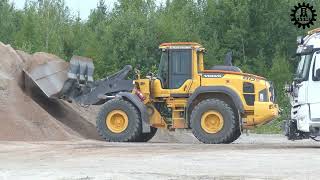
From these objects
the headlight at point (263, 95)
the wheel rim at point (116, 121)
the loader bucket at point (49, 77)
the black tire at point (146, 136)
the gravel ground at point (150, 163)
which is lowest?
the black tire at point (146, 136)

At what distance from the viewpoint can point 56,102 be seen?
2386 cm

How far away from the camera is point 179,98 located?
20.9m

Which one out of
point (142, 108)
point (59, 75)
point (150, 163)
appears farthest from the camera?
point (59, 75)

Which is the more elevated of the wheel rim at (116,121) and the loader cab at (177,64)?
the loader cab at (177,64)

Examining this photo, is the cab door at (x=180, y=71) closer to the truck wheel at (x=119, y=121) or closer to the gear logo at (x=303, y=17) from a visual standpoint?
the truck wheel at (x=119, y=121)

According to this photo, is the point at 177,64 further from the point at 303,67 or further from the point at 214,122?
the point at 303,67

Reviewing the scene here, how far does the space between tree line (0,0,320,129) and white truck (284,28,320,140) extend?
21.3m

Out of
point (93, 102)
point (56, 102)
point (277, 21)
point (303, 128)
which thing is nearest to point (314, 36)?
point (303, 128)

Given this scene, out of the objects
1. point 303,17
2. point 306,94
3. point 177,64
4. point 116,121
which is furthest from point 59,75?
point 303,17

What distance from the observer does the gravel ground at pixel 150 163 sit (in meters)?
10.9

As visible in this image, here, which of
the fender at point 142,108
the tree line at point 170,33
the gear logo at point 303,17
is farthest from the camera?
the gear logo at point 303,17

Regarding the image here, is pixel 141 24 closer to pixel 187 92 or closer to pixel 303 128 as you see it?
pixel 187 92

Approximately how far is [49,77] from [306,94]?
31.0ft

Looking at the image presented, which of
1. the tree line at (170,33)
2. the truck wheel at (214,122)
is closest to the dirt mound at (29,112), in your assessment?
the truck wheel at (214,122)
